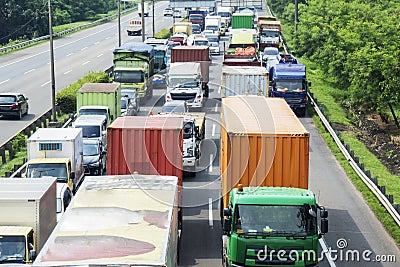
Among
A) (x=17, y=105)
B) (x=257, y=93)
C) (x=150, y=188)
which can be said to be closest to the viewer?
(x=150, y=188)

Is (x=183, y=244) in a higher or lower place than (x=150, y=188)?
lower

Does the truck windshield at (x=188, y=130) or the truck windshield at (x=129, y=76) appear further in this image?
the truck windshield at (x=129, y=76)

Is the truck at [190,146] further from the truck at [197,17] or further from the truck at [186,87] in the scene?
the truck at [197,17]

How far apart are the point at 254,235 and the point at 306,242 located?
1.15 metres

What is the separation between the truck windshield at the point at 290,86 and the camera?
4322 centimetres

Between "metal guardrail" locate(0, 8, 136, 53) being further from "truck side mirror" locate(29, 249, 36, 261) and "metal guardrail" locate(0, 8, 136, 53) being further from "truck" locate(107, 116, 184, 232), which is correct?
"truck side mirror" locate(29, 249, 36, 261)

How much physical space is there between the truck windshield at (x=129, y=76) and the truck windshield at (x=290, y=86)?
8.57m

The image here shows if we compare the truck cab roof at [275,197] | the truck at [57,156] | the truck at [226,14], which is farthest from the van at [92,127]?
the truck at [226,14]

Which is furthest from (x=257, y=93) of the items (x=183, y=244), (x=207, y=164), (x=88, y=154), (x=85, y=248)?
(x=85, y=248)

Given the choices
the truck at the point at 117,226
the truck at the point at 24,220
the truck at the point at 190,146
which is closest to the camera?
the truck at the point at 117,226

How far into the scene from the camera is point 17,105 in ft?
139

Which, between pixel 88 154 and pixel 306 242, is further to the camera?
pixel 88 154

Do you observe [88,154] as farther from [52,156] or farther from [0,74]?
[0,74]

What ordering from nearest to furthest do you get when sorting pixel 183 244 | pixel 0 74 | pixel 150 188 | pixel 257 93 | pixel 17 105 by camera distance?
pixel 150 188
pixel 183 244
pixel 257 93
pixel 17 105
pixel 0 74
